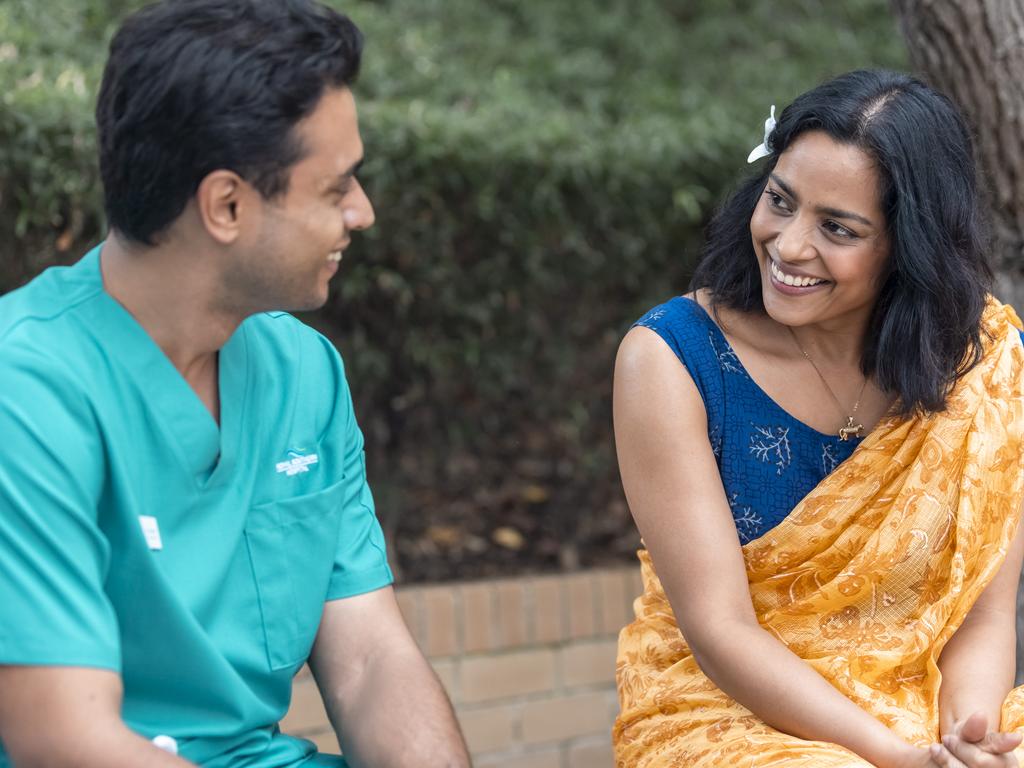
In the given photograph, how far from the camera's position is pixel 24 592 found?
1.75m

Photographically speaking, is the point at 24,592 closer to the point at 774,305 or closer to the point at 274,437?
the point at 274,437

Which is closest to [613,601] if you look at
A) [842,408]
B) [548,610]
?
[548,610]

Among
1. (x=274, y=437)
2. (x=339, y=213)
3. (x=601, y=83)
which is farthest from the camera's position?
(x=601, y=83)

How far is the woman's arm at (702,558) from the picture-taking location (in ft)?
7.79

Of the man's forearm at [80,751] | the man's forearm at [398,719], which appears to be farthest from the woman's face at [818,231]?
the man's forearm at [80,751]

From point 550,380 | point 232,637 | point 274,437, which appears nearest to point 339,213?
point 274,437

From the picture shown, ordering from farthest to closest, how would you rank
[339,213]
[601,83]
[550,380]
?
[601,83] → [550,380] → [339,213]

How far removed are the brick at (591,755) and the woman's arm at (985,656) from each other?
1.81 m

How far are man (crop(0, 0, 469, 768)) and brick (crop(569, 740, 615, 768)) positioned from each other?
7.16 ft

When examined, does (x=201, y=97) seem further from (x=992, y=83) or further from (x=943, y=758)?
(x=992, y=83)

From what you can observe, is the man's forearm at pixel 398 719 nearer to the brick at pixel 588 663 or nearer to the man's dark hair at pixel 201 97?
the man's dark hair at pixel 201 97

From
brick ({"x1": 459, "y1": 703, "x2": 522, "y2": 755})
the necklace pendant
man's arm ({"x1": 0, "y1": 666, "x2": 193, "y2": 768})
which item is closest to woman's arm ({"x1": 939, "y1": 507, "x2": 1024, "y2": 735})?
the necklace pendant

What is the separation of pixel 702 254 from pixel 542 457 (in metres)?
1.75

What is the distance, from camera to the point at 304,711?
3.70m
